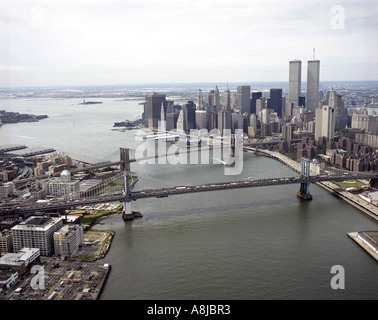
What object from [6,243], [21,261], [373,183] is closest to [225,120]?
[373,183]

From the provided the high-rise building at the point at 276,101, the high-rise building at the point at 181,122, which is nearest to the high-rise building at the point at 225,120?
the high-rise building at the point at 181,122

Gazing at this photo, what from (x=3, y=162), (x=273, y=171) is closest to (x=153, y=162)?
(x=273, y=171)

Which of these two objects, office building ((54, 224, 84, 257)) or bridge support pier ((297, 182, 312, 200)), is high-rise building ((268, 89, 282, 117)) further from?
office building ((54, 224, 84, 257))

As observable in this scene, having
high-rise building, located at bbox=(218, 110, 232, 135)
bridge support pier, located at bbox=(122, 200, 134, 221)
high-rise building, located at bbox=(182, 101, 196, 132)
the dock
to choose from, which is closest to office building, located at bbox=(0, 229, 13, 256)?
bridge support pier, located at bbox=(122, 200, 134, 221)

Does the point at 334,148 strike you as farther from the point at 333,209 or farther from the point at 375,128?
the point at 333,209

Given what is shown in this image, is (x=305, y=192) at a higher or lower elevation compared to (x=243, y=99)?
lower

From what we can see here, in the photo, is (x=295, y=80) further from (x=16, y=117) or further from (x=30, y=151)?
(x=30, y=151)
